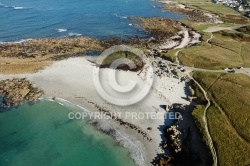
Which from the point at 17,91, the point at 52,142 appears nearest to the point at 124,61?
the point at 17,91

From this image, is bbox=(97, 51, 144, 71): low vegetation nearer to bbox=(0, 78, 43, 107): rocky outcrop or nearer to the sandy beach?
the sandy beach

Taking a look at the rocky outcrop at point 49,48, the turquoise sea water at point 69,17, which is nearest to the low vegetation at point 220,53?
the turquoise sea water at point 69,17

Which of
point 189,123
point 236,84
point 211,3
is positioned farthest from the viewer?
point 211,3

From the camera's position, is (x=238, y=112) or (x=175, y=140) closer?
(x=175, y=140)

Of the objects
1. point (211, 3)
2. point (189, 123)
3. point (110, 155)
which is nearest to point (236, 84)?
point (189, 123)

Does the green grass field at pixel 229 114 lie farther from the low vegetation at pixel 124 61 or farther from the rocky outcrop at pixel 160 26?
the rocky outcrop at pixel 160 26

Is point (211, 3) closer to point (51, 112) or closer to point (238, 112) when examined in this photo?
point (238, 112)
